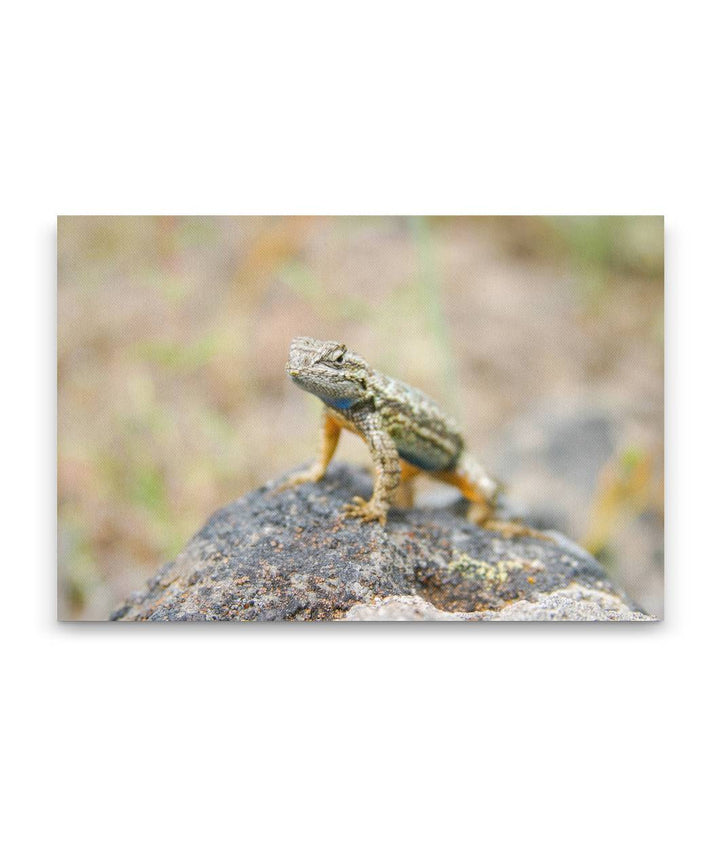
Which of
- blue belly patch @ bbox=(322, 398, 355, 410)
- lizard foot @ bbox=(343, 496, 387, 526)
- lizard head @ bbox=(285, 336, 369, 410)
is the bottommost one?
lizard foot @ bbox=(343, 496, 387, 526)

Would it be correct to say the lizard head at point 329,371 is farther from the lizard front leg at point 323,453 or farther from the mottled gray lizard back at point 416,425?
the lizard front leg at point 323,453

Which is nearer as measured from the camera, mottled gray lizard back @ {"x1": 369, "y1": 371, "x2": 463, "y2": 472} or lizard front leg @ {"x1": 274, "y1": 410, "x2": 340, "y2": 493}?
mottled gray lizard back @ {"x1": 369, "y1": 371, "x2": 463, "y2": 472}

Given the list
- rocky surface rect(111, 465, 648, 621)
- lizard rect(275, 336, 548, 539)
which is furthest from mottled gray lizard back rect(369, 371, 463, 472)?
rocky surface rect(111, 465, 648, 621)

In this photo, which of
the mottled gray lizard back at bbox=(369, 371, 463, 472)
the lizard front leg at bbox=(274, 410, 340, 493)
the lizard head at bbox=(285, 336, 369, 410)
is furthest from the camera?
the lizard front leg at bbox=(274, 410, 340, 493)

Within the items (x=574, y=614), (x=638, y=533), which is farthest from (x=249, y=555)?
(x=638, y=533)

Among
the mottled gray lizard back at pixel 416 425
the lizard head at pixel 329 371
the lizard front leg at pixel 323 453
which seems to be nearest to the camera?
the lizard head at pixel 329 371

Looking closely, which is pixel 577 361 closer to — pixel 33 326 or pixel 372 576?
pixel 372 576

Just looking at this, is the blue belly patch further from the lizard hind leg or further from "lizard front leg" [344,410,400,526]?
the lizard hind leg

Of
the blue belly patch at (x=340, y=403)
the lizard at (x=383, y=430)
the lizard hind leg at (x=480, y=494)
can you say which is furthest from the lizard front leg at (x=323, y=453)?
the lizard hind leg at (x=480, y=494)
